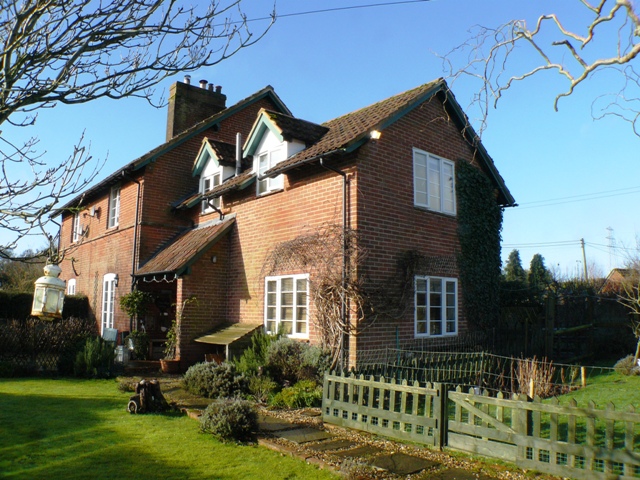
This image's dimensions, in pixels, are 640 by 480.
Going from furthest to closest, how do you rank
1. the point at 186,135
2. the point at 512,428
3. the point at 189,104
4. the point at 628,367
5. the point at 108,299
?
the point at 189,104 < the point at 108,299 < the point at 186,135 < the point at 628,367 < the point at 512,428

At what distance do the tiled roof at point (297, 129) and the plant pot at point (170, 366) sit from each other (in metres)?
7.29

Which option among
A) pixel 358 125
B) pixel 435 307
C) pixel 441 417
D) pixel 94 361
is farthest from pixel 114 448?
pixel 358 125

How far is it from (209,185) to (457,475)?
1461cm

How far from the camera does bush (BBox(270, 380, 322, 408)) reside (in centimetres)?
1038

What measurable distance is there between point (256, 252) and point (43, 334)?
657cm

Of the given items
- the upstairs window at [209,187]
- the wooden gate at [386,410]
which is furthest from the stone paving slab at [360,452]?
the upstairs window at [209,187]

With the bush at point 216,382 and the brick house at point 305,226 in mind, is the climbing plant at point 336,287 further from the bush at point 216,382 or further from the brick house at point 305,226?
the bush at point 216,382

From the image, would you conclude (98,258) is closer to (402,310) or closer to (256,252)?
(256,252)

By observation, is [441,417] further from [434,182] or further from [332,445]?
[434,182]

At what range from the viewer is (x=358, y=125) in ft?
45.5

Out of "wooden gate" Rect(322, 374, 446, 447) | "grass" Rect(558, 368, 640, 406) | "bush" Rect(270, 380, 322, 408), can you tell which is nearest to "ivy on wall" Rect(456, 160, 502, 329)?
"grass" Rect(558, 368, 640, 406)

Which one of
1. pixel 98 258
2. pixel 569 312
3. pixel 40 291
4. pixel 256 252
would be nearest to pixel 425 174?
pixel 256 252

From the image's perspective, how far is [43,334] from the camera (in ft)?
48.8

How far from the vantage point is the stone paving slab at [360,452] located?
7.11 meters
